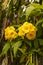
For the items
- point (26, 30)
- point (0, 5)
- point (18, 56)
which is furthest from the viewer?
point (0, 5)

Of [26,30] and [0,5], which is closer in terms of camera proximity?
[26,30]

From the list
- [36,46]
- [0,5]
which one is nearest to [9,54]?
[36,46]

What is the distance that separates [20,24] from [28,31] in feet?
0.40

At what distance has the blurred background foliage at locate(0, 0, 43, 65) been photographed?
3.14 ft

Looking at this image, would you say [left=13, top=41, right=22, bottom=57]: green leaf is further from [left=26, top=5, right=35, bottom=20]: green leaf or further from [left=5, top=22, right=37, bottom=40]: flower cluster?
[left=26, top=5, right=35, bottom=20]: green leaf

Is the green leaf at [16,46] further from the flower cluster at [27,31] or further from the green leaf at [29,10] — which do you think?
the green leaf at [29,10]

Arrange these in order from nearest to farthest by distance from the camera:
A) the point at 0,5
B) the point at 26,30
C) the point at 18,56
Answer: the point at 26,30 → the point at 18,56 → the point at 0,5

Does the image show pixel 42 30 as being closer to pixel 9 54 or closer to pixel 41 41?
pixel 41 41

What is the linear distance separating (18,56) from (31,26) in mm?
187

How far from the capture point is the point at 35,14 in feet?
3.18

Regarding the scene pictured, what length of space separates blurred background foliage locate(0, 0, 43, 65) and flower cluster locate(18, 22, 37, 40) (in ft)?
0.08

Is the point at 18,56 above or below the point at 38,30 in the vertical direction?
below

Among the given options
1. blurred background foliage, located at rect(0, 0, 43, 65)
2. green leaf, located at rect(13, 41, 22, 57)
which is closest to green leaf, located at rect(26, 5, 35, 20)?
blurred background foliage, located at rect(0, 0, 43, 65)

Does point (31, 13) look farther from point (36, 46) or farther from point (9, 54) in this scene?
point (9, 54)
